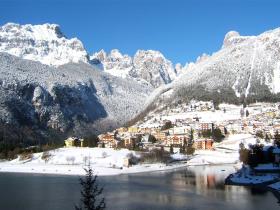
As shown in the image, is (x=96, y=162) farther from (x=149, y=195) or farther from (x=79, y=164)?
(x=149, y=195)

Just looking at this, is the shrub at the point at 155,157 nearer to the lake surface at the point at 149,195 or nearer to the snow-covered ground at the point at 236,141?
the snow-covered ground at the point at 236,141

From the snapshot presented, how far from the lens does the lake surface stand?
198 ft

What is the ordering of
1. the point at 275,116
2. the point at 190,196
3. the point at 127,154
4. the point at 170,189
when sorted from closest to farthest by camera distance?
the point at 190,196, the point at 170,189, the point at 127,154, the point at 275,116

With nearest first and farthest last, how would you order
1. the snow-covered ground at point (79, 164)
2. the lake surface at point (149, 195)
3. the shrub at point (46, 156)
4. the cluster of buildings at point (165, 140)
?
the lake surface at point (149, 195) → the snow-covered ground at point (79, 164) → the shrub at point (46, 156) → the cluster of buildings at point (165, 140)

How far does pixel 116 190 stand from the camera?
7738cm

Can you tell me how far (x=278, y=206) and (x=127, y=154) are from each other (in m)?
83.5

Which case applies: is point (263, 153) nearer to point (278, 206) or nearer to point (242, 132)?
point (278, 206)

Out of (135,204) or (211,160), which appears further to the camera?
(211,160)

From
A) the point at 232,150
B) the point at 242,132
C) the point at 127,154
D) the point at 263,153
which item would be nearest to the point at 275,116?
the point at 242,132

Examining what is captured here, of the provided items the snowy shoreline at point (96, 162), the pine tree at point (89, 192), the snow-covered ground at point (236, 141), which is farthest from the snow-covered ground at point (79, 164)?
the pine tree at point (89, 192)

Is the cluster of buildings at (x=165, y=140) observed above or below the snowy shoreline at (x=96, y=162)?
above

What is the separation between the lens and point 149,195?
70.1 m

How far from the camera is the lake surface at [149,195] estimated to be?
6028cm

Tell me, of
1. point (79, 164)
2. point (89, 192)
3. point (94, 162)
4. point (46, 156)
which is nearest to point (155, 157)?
point (94, 162)
